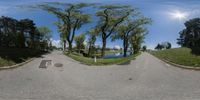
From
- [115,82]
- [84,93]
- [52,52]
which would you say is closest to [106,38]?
[52,52]

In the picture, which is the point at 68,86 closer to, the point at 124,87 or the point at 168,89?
the point at 124,87

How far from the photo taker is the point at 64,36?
2839 centimetres

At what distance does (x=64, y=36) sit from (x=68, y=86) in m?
19.0

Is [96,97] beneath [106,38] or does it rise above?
beneath

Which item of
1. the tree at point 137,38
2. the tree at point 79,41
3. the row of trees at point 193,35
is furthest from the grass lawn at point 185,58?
the tree at point 79,41

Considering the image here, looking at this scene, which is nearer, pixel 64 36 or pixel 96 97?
pixel 96 97

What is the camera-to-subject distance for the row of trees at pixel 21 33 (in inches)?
687

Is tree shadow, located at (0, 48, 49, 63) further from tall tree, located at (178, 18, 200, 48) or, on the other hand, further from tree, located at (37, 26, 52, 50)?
tall tree, located at (178, 18, 200, 48)

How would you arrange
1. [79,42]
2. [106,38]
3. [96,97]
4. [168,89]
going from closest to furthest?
[96,97] < [168,89] < [106,38] < [79,42]

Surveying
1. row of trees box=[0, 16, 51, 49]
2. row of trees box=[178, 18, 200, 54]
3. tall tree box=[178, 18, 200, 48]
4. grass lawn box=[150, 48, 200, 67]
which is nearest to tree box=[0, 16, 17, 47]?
row of trees box=[0, 16, 51, 49]

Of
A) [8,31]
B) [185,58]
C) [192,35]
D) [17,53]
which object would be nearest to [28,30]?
[8,31]

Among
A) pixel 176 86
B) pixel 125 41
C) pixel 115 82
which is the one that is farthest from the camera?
pixel 125 41

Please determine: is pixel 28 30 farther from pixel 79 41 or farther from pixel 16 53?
pixel 79 41

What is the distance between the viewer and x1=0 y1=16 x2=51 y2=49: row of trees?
687 inches
